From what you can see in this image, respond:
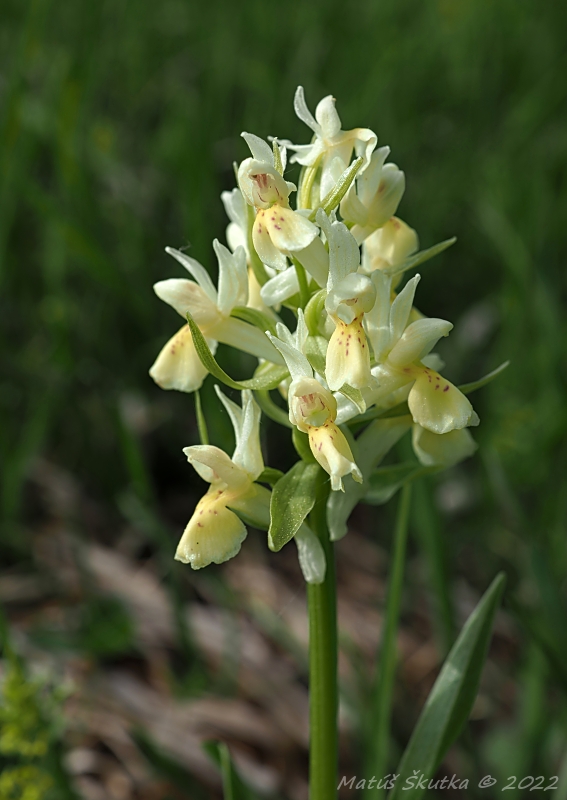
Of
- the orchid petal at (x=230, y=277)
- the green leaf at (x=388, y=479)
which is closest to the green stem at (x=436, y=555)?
the green leaf at (x=388, y=479)

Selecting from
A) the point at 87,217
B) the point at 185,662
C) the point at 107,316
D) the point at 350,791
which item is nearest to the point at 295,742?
the point at 350,791

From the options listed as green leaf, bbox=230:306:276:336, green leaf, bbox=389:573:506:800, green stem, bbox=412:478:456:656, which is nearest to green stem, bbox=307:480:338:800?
green leaf, bbox=389:573:506:800

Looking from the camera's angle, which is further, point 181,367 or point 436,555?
point 436,555

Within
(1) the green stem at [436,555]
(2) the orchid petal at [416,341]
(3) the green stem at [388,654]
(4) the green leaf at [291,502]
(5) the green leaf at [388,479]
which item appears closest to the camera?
(4) the green leaf at [291,502]

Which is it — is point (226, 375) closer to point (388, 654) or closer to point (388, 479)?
point (388, 479)

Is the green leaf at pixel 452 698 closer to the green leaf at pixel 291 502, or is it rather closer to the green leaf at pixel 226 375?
the green leaf at pixel 291 502

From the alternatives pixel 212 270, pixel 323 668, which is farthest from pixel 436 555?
pixel 212 270

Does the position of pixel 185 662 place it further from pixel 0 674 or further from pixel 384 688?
pixel 384 688
